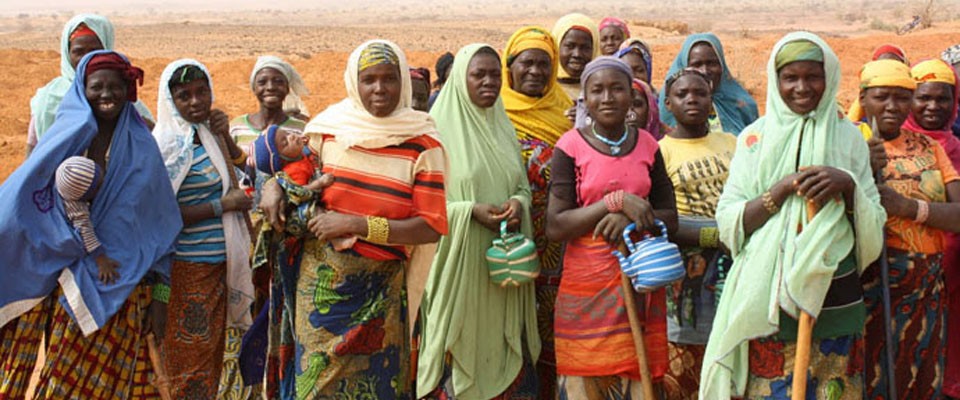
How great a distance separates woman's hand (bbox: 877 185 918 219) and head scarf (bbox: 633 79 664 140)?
1.29 m

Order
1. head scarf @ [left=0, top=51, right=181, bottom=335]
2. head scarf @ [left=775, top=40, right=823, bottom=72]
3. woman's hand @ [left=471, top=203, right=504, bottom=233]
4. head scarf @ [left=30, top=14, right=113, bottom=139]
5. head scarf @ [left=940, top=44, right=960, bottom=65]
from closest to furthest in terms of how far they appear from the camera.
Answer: head scarf @ [left=775, top=40, right=823, bottom=72] < head scarf @ [left=0, top=51, right=181, bottom=335] < woman's hand @ [left=471, top=203, right=504, bottom=233] < head scarf @ [left=30, top=14, right=113, bottom=139] < head scarf @ [left=940, top=44, right=960, bottom=65]

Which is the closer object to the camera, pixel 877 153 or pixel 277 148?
pixel 277 148

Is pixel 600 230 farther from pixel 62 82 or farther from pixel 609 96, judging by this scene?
pixel 62 82

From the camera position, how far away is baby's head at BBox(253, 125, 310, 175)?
390 cm

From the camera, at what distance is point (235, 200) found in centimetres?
478

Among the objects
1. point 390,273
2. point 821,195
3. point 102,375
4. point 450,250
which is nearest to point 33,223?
point 102,375

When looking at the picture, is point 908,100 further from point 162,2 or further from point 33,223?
point 162,2

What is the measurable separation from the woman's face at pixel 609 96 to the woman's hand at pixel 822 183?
81 cm

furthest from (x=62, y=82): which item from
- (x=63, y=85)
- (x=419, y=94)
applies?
(x=419, y=94)

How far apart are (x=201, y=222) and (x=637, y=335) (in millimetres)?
2218

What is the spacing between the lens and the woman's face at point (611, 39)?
6773 mm

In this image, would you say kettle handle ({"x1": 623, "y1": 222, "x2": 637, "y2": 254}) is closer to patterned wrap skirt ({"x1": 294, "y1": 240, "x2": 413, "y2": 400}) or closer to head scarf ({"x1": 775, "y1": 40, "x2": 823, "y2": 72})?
head scarf ({"x1": 775, "y1": 40, "x2": 823, "y2": 72})

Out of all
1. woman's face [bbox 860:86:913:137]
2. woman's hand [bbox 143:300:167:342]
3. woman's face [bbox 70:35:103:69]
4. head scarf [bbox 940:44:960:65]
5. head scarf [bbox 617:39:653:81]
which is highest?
woman's face [bbox 70:35:103:69]

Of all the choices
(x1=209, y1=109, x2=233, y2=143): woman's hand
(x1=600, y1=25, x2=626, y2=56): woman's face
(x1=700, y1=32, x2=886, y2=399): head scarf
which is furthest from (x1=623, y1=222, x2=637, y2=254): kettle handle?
(x1=600, y1=25, x2=626, y2=56): woman's face
